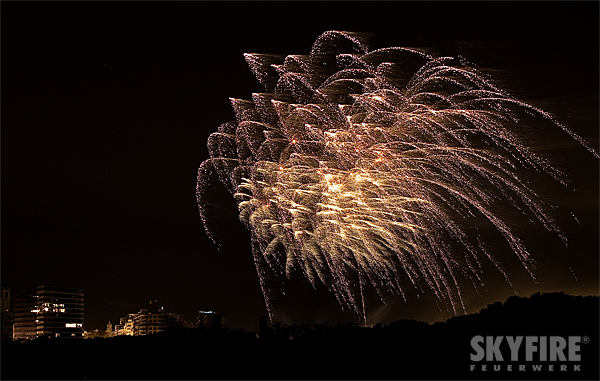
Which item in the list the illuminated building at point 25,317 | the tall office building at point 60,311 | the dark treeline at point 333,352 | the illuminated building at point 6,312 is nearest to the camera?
the dark treeline at point 333,352

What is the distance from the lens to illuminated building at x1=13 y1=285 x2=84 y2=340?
142 meters

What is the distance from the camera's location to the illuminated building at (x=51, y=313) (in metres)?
142

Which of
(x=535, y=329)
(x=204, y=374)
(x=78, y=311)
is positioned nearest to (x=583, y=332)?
(x=535, y=329)

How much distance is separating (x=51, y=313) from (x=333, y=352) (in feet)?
427

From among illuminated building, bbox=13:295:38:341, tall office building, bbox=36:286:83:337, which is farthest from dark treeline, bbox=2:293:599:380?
illuminated building, bbox=13:295:38:341

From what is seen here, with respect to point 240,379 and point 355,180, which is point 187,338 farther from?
point 355,180

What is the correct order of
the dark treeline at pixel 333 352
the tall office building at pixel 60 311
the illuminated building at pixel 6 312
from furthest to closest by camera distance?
the tall office building at pixel 60 311 → the illuminated building at pixel 6 312 → the dark treeline at pixel 333 352

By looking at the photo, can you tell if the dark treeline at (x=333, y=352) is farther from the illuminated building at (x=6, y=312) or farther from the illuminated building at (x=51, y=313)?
the illuminated building at (x=51, y=313)

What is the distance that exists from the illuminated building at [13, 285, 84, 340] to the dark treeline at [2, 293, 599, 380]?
117 m

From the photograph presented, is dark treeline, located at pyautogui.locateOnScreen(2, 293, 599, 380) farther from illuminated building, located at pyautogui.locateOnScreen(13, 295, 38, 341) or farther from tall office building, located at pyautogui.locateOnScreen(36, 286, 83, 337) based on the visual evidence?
illuminated building, located at pyautogui.locateOnScreen(13, 295, 38, 341)

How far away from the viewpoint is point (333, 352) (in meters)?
27.7

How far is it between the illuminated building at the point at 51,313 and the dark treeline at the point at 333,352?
11709 cm

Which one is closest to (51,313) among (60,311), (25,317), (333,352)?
(60,311)

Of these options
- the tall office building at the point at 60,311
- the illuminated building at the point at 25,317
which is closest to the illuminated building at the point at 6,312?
the tall office building at the point at 60,311
